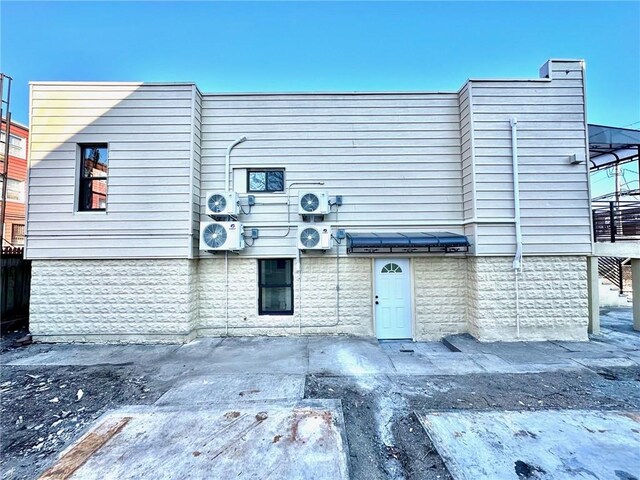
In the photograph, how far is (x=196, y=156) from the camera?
Answer: 636 cm

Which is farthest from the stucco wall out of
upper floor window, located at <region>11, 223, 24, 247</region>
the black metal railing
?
upper floor window, located at <region>11, 223, 24, 247</region>

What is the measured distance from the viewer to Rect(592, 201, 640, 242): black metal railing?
22.6 feet

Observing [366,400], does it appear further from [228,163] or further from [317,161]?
[228,163]

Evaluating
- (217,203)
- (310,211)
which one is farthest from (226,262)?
(310,211)

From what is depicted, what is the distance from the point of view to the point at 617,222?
7004 mm

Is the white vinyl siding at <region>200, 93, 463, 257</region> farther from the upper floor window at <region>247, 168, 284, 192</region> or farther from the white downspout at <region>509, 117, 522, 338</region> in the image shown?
the white downspout at <region>509, 117, 522, 338</region>

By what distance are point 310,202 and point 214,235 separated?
224cm

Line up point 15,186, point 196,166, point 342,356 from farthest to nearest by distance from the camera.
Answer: point 15,186
point 196,166
point 342,356

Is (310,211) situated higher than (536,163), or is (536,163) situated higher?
(536,163)

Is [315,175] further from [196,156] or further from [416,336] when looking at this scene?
[416,336]

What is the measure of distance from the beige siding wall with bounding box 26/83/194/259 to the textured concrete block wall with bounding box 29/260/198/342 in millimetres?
302

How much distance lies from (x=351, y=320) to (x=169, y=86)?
6805mm

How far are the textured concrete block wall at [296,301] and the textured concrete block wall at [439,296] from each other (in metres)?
1.24

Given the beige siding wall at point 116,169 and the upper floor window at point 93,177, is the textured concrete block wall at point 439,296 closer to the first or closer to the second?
the beige siding wall at point 116,169
